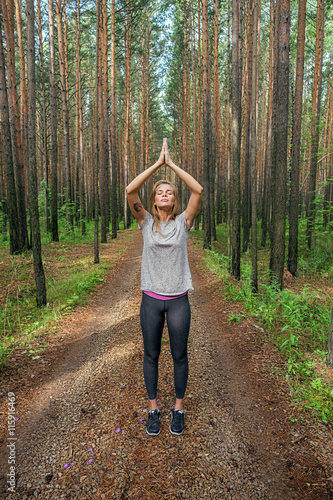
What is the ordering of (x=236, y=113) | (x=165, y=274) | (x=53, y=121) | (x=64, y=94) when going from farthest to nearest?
(x=64, y=94)
(x=53, y=121)
(x=236, y=113)
(x=165, y=274)

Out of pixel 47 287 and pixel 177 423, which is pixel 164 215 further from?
pixel 47 287

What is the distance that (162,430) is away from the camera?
271 cm

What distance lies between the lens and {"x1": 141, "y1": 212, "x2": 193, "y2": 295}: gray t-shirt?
96.3 inches

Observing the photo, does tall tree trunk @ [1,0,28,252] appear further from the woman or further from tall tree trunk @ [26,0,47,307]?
the woman

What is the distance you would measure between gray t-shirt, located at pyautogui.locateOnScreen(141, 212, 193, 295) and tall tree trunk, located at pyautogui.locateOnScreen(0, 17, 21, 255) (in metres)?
8.00

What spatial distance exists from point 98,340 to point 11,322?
6.03ft

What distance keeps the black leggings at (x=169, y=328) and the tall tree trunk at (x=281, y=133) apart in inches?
202

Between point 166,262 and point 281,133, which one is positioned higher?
point 281,133

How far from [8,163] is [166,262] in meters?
8.46

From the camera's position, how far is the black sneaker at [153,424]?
2635 millimetres

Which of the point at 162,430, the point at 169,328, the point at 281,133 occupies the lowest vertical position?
the point at 162,430

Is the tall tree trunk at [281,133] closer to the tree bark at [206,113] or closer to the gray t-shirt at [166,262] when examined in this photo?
the gray t-shirt at [166,262]

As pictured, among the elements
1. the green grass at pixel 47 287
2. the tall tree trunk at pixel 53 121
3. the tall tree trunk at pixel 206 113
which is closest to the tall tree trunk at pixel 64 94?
the tall tree trunk at pixel 53 121

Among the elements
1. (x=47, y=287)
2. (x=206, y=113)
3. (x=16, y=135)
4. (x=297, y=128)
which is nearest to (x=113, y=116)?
(x=206, y=113)
